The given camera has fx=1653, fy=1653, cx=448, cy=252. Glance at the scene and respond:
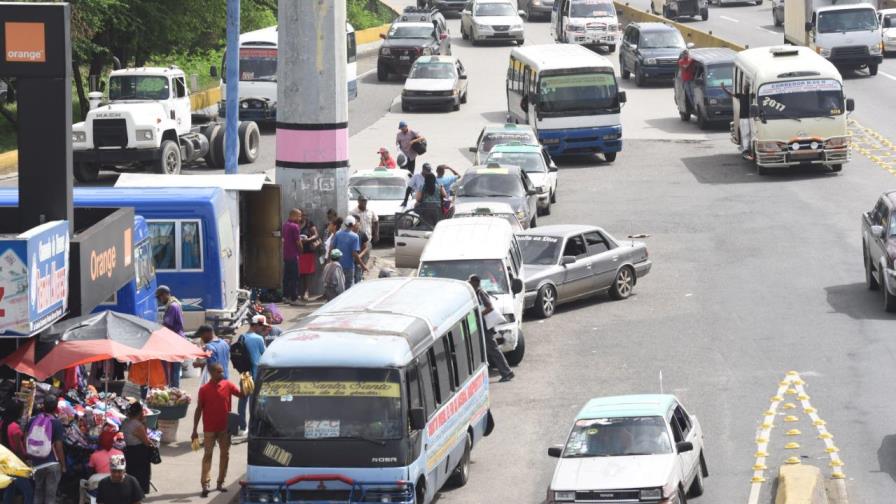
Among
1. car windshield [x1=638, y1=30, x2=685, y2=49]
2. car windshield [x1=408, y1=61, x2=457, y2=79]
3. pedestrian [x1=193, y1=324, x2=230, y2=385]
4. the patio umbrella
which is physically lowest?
pedestrian [x1=193, y1=324, x2=230, y2=385]

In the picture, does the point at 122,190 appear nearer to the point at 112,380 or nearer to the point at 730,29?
the point at 112,380

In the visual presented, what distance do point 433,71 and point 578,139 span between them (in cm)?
1190

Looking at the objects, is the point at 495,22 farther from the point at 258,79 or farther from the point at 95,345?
the point at 95,345

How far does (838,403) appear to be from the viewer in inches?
810

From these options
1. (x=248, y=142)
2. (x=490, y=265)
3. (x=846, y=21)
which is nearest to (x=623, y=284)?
(x=490, y=265)

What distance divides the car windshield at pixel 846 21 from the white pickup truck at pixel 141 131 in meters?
22.2

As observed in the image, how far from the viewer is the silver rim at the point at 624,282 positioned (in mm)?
27312

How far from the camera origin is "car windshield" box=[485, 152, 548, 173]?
3503 cm

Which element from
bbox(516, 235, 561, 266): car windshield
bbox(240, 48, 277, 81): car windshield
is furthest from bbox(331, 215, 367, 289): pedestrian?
bbox(240, 48, 277, 81): car windshield

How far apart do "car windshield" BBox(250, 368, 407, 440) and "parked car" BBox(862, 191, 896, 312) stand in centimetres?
1152

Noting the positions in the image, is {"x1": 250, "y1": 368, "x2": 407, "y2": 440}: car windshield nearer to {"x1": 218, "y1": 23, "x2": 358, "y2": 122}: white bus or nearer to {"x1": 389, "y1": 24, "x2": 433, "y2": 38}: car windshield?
{"x1": 218, "y1": 23, "x2": 358, "y2": 122}: white bus

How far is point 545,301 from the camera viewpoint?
26.0 meters

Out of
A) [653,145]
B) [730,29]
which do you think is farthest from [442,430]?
[730,29]

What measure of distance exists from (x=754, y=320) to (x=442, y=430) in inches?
386
